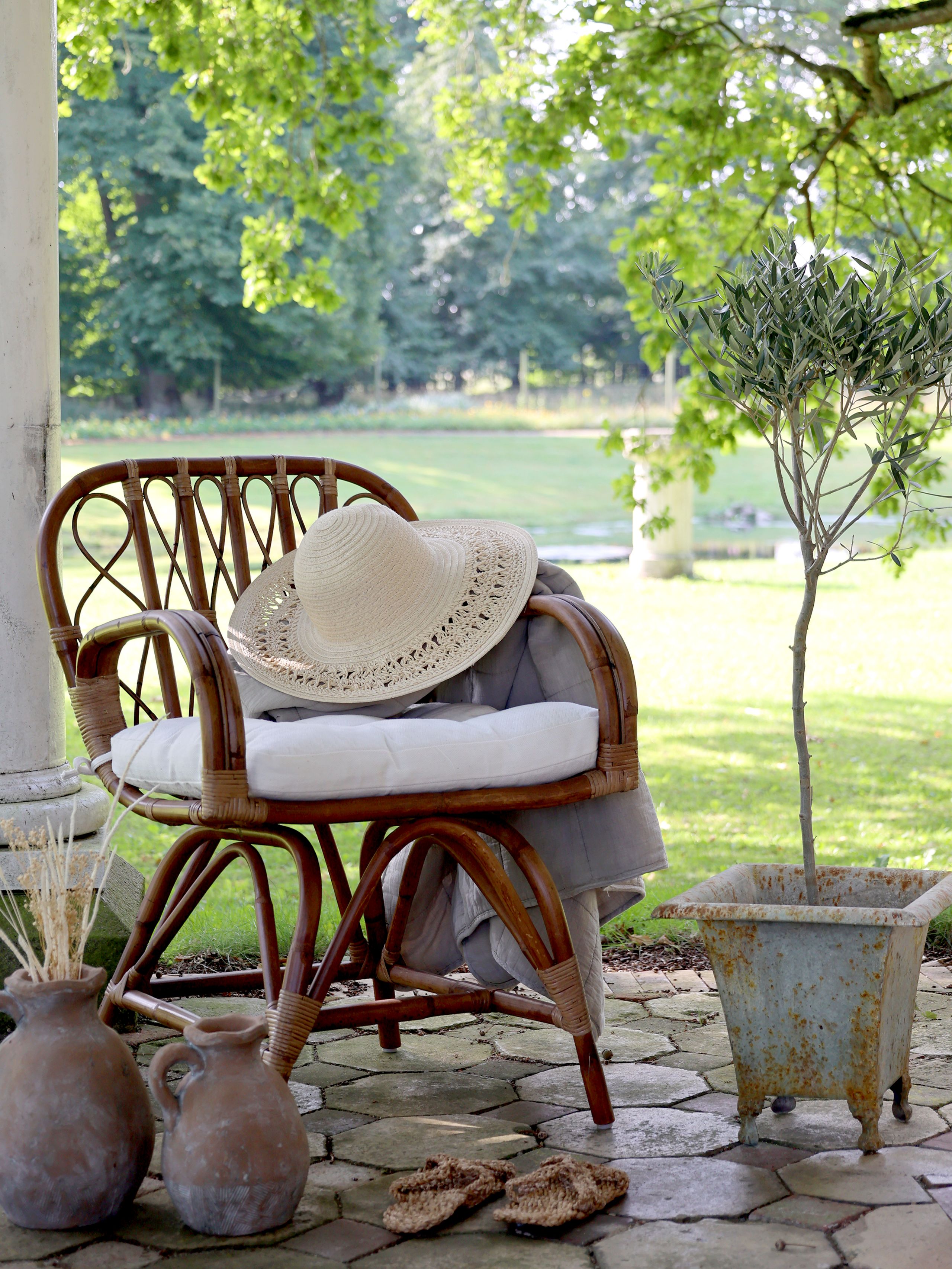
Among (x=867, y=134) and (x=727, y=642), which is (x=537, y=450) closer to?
(x=727, y=642)

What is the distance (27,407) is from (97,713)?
1.93 ft

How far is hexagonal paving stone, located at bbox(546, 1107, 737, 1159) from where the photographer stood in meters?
Result: 1.89

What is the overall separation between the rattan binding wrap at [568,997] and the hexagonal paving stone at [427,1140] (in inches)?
6.0

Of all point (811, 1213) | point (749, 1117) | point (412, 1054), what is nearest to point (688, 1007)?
point (412, 1054)

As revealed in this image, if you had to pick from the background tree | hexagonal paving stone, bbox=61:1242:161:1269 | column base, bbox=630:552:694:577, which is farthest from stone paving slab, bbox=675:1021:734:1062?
the background tree

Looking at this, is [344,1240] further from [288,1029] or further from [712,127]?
[712,127]

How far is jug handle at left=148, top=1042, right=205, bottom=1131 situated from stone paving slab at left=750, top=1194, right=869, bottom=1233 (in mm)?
718

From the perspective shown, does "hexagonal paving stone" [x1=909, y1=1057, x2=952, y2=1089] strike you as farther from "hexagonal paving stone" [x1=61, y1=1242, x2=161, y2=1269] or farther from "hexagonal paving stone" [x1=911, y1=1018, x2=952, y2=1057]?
"hexagonal paving stone" [x1=61, y1=1242, x2=161, y2=1269]

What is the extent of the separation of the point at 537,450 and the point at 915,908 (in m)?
18.6

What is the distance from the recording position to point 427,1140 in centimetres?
194

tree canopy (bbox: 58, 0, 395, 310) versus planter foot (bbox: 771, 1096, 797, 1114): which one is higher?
tree canopy (bbox: 58, 0, 395, 310)

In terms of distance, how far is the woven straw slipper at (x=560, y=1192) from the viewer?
5.44ft

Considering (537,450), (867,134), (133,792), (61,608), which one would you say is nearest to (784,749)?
(867,134)

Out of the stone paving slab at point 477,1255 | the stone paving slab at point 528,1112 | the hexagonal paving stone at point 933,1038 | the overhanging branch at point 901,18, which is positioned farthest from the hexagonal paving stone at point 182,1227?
the overhanging branch at point 901,18
